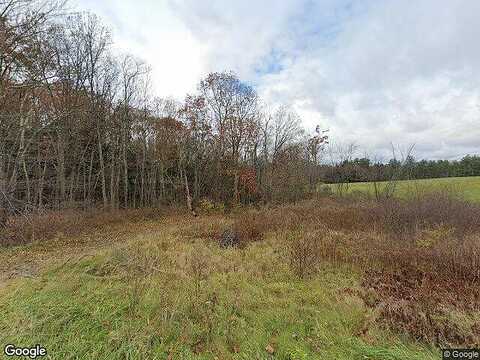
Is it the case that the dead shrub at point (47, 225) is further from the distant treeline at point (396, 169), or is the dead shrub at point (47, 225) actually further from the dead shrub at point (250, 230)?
the distant treeline at point (396, 169)

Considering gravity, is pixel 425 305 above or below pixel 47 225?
below

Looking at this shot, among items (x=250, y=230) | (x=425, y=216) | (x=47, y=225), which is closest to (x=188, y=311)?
(x=250, y=230)

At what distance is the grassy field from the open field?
0.02 m

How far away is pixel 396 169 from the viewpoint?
58.0 feet

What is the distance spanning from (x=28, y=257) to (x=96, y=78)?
1463cm

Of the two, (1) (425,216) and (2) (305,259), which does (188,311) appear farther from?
(1) (425,216)

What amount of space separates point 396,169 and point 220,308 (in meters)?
18.2

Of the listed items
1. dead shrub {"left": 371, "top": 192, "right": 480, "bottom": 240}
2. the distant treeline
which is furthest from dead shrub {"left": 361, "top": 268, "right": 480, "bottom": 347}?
the distant treeline

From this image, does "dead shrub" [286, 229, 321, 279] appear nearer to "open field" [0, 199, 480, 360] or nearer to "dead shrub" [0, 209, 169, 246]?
"open field" [0, 199, 480, 360]

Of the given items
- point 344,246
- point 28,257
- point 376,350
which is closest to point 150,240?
point 28,257


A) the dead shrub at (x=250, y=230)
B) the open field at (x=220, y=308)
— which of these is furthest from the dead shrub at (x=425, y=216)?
the dead shrub at (x=250, y=230)

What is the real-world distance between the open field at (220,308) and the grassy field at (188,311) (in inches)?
0.7

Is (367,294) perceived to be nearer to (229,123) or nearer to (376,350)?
(376,350)

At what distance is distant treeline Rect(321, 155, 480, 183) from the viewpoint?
57.7 feet
